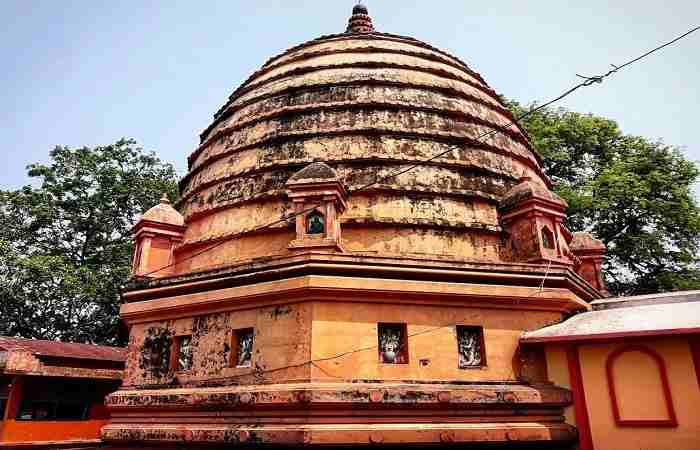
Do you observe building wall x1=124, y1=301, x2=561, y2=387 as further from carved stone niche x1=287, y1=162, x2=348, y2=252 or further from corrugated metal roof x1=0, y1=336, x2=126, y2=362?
corrugated metal roof x1=0, y1=336, x2=126, y2=362

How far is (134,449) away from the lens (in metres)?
7.34

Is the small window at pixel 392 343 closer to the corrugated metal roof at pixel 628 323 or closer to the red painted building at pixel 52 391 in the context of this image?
the corrugated metal roof at pixel 628 323

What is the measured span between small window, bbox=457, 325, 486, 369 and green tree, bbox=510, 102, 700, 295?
11.7 meters

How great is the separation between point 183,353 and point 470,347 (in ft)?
13.8

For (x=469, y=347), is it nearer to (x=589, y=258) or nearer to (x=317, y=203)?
(x=317, y=203)

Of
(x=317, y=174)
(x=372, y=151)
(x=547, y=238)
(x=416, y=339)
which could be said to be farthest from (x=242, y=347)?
(x=547, y=238)

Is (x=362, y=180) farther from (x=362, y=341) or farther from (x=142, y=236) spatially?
(x=142, y=236)

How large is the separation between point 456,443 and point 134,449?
4633 millimetres

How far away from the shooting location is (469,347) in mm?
6980

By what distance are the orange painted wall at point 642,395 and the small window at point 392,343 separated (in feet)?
7.78

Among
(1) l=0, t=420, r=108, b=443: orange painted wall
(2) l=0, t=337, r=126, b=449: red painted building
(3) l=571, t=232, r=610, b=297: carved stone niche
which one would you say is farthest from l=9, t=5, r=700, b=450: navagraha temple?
(1) l=0, t=420, r=108, b=443: orange painted wall

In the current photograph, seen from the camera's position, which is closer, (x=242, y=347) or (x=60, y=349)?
(x=242, y=347)

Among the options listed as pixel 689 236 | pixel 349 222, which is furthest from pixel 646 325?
pixel 689 236

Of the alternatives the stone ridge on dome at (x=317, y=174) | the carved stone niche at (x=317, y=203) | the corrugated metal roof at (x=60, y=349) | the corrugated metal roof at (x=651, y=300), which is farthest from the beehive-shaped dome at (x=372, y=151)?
the corrugated metal roof at (x=60, y=349)
